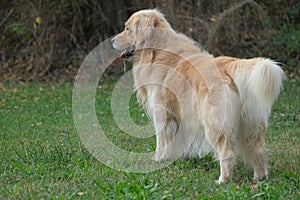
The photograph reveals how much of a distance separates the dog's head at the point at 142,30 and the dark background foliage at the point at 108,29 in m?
6.57

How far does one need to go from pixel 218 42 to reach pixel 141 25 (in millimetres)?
6944

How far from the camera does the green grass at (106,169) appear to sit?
15.2 ft

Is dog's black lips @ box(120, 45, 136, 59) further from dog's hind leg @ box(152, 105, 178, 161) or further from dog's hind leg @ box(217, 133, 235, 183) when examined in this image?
dog's hind leg @ box(217, 133, 235, 183)

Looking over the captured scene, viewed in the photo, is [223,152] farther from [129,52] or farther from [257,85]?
[129,52]

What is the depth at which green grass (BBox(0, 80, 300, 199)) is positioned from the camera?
4.64 m

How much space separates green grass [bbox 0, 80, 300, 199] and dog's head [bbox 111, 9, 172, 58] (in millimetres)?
1245

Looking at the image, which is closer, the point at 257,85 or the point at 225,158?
the point at 257,85

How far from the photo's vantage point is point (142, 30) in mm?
6289

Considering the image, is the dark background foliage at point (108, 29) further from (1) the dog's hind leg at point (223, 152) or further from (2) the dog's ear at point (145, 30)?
(1) the dog's hind leg at point (223, 152)

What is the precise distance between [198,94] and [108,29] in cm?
942

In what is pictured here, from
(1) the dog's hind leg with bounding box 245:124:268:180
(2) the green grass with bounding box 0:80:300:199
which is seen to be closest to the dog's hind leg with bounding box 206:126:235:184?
(2) the green grass with bounding box 0:80:300:199

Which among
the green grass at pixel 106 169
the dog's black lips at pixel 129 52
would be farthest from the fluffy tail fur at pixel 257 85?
the dog's black lips at pixel 129 52

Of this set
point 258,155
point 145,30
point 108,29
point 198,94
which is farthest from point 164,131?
point 108,29

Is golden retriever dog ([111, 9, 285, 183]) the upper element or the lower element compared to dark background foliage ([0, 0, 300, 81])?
upper
